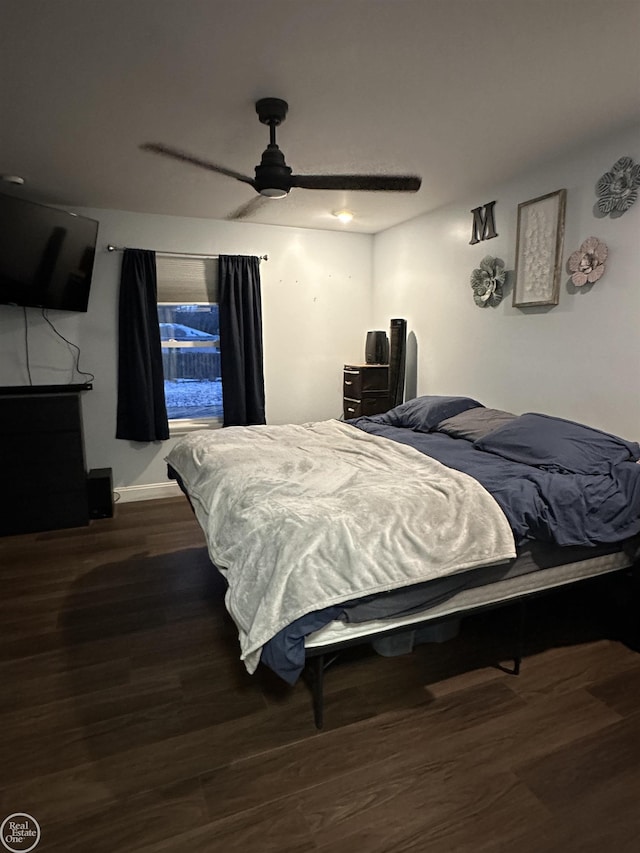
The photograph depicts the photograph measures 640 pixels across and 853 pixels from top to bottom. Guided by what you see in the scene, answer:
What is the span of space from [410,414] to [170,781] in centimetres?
266

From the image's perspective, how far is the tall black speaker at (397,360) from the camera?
4359 mm

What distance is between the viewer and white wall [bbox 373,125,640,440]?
2.69 m

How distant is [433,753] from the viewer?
1.71m

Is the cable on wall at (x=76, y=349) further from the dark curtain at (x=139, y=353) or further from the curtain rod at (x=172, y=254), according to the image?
the curtain rod at (x=172, y=254)

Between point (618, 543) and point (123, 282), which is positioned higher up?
point (123, 282)

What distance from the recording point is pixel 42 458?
369 centimetres

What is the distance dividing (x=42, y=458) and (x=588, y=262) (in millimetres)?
3916

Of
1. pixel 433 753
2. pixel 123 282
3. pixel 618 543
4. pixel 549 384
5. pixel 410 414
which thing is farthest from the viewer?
pixel 123 282

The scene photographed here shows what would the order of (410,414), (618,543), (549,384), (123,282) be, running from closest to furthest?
(618,543)
(549,384)
(410,414)
(123,282)

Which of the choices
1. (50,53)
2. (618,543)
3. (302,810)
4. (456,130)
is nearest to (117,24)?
(50,53)

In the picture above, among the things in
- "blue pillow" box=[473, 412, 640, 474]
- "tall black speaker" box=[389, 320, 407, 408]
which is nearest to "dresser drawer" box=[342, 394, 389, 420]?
"tall black speaker" box=[389, 320, 407, 408]

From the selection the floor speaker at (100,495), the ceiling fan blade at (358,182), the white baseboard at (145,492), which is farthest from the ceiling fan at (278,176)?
the white baseboard at (145,492)

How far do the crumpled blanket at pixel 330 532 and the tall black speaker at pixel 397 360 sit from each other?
2013 mm

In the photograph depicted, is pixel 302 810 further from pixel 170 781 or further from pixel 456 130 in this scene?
pixel 456 130
